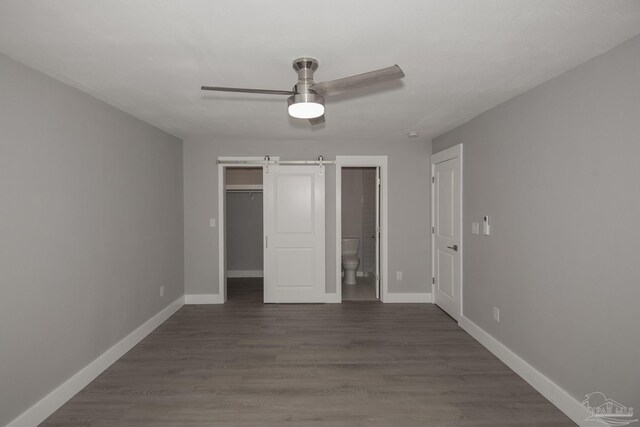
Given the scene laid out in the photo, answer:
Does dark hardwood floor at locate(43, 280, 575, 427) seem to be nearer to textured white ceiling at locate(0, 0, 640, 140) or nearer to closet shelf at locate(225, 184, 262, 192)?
textured white ceiling at locate(0, 0, 640, 140)

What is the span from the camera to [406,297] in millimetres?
4867

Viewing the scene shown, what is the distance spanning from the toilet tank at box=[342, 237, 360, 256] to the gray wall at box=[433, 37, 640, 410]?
2.88 meters

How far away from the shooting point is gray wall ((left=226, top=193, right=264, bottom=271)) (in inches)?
262

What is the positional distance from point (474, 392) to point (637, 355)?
111 centimetres

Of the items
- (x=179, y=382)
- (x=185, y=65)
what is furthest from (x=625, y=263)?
(x=179, y=382)

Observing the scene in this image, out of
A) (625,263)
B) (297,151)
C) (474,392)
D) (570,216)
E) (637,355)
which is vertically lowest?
(474,392)

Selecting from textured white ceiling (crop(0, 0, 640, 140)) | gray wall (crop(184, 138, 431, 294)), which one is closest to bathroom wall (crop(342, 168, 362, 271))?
gray wall (crop(184, 138, 431, 294))

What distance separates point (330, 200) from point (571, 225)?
10.00 ft

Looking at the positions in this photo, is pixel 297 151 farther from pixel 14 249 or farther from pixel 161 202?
pixel 14 249

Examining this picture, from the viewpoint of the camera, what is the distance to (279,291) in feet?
16.0

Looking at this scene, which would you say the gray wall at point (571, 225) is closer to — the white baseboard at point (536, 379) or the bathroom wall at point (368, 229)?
the white baseboard at point (536, 379)

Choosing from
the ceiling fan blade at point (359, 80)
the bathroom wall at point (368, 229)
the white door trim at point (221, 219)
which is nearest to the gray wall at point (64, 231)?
the white door trim at point (221, 219)

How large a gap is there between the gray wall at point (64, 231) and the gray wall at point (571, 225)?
369 centimetres

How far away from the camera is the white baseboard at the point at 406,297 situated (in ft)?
15.9
